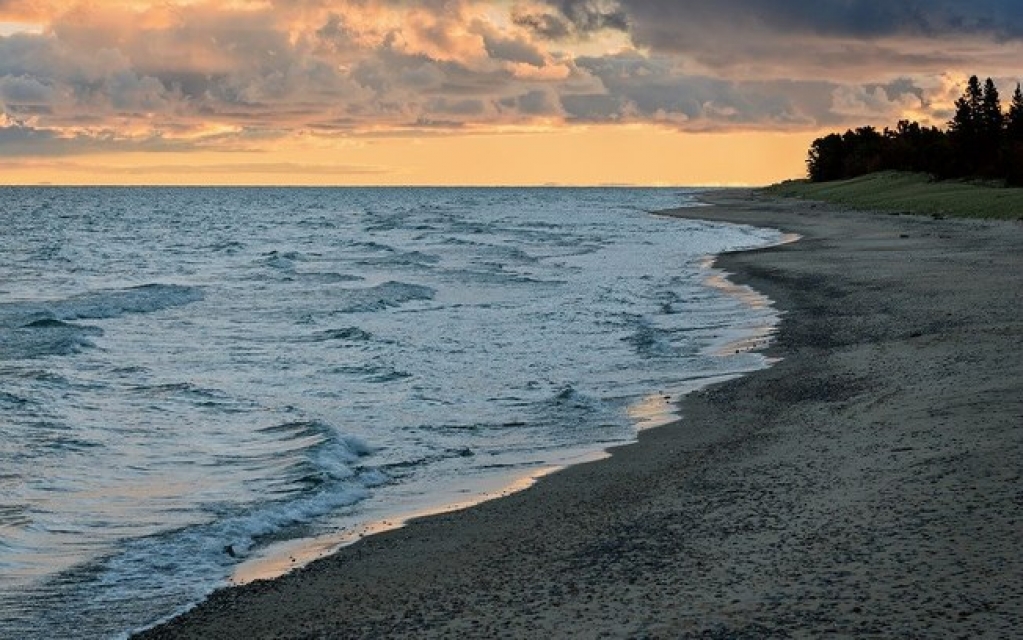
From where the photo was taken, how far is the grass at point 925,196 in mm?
62125

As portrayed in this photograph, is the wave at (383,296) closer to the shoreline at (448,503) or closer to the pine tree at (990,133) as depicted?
the shoreline at (448,503)

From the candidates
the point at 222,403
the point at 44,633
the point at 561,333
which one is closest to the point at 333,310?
the point at 561,333

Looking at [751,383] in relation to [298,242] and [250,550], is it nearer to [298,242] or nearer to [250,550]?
[250,550]

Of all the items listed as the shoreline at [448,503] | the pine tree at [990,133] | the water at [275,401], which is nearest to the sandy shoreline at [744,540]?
the shoreline at [448,503]

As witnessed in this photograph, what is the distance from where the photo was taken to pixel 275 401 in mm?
19078

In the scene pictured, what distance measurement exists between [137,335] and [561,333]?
1096cm

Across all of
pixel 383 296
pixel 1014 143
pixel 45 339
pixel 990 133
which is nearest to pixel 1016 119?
pixel 990 133

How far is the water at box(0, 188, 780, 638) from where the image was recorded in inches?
426

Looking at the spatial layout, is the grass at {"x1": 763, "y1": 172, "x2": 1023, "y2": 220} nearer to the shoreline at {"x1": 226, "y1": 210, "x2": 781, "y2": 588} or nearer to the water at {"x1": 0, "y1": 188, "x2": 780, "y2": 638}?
the water at {"x1": 0, "y1": 188, "x2": 780, "y2": 638}

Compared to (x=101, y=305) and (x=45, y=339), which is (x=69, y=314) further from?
(x=45, y=339)

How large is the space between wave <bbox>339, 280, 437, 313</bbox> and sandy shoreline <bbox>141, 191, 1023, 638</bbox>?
65.1 ft

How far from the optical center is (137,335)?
2931 centimetres

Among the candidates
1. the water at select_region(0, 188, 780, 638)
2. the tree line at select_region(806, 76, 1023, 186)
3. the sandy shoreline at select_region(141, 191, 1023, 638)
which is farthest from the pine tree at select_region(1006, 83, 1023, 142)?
the sandy shoreline at select_region(141, 191, 1023, 638)

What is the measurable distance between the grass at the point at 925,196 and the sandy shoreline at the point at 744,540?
4596 centimetres
